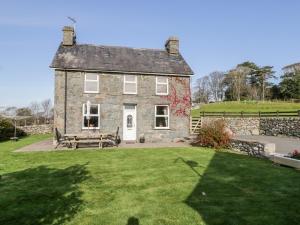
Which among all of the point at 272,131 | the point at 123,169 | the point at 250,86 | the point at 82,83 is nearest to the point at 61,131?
the point at 82,83

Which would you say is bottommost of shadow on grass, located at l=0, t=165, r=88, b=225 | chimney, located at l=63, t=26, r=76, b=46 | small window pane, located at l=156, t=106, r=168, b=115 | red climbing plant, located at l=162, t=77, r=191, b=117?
shadow on grass, located at l=0, t=165, r=88, b=225

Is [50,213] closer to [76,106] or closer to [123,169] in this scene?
[123,169]

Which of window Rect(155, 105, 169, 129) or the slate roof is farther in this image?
window Rect(155, 105, 169, 129)

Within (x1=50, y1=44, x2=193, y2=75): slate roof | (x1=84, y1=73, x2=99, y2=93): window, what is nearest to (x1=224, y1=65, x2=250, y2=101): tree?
(x1=50, y1=44, x2=193, y2=75): slate roof

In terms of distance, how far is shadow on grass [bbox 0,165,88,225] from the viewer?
21.4ft

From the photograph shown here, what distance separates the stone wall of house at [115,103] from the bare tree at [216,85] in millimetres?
76228

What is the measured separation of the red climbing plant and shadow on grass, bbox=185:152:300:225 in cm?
1159

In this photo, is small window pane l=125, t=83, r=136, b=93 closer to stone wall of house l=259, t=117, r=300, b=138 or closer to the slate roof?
the slate roof

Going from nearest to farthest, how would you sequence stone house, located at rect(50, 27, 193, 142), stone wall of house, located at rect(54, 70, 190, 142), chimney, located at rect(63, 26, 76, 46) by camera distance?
stone wall of house, located at rect(54, 70, 190, 142) < stone house, located at rect(50, 27, 193, 142) < chimney, located at rect(63, 26, 76, 46)

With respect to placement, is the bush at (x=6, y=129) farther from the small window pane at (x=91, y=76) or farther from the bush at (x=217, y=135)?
the bush at (x=217, y=135)

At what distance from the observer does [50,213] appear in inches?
266

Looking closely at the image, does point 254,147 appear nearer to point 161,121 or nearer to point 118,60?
point 161,121

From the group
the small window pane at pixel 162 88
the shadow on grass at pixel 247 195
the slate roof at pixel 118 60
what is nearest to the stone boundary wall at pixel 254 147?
the shadow on grass at pixel 247 195

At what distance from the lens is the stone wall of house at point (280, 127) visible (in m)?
27.5
